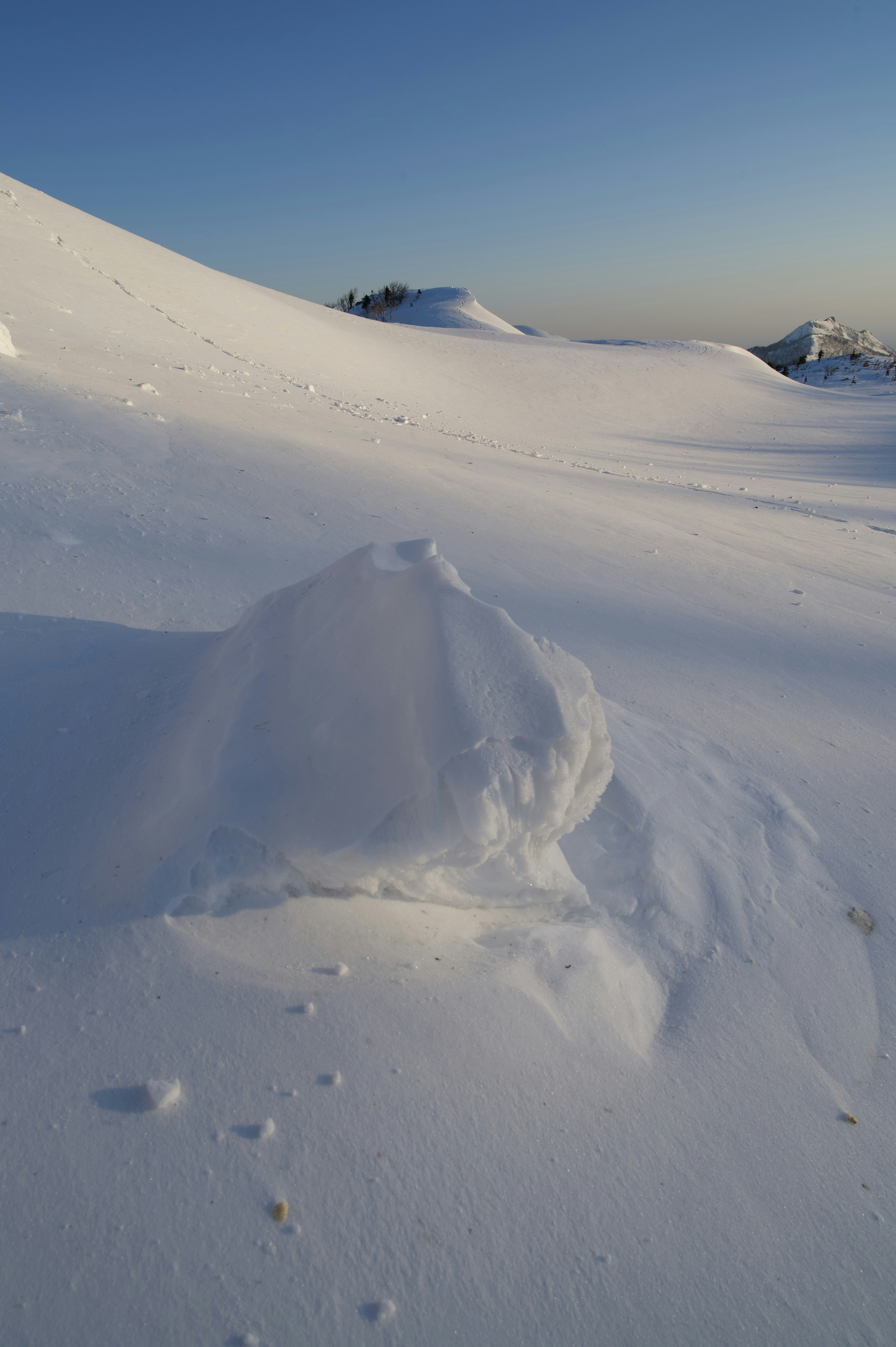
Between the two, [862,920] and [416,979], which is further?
[862,920]

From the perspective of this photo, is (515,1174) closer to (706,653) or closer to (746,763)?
(746,763)

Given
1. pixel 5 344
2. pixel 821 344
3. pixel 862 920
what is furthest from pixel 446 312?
pixel 862 920

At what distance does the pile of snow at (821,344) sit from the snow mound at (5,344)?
82.3ft

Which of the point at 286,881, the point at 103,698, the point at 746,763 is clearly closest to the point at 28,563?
the point at 103,698

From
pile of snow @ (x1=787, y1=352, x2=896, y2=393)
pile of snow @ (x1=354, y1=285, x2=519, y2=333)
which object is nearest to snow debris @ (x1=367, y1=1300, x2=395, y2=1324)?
pile of snow @ (x1=787, y1=352, x2=896, y2=393)

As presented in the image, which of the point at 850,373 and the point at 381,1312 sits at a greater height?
the point at 850,373

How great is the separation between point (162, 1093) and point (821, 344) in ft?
97.2

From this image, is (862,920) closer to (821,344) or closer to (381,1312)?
(381,1312)

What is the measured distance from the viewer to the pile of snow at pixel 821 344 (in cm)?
2455

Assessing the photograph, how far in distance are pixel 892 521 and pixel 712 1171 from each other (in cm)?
720

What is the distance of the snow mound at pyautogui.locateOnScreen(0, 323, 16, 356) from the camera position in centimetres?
461

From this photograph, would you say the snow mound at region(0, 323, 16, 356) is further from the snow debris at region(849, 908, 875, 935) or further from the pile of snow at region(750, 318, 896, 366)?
the pile of snow at region(750, 318, 896, 366)

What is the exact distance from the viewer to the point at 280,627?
6.18 ft

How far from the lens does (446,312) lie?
26.4 metres
